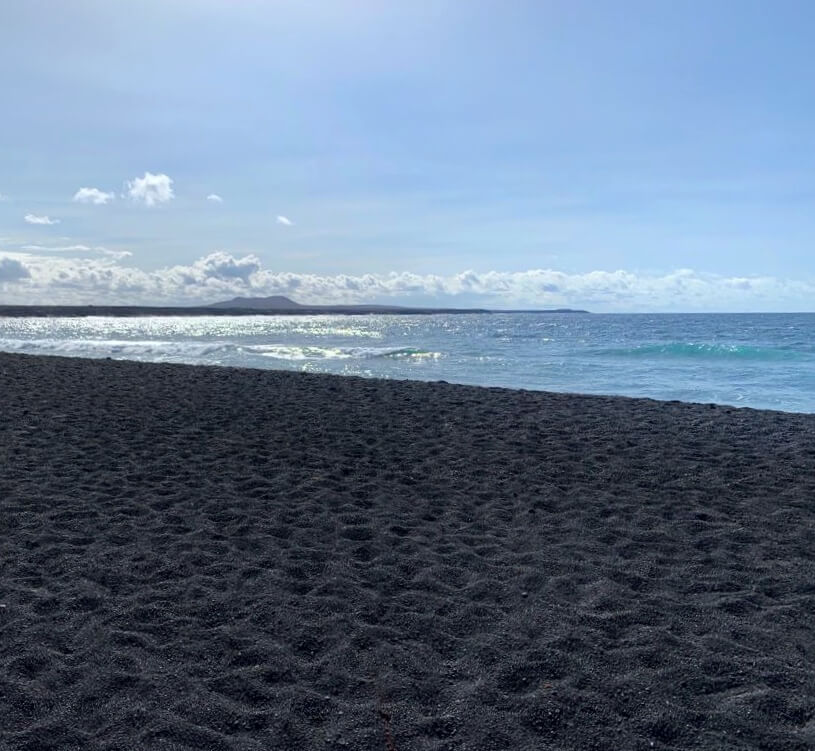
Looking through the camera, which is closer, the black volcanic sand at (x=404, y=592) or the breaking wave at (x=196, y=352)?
the black volcanic sand at (x=404, y=592)

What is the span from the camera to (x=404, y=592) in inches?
165

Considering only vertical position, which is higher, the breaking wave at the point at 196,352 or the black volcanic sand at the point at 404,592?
the breaking wave at the point at 196,352

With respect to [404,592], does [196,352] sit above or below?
above

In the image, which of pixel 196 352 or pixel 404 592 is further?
pixel 196 352

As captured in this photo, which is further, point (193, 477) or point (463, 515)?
point (193, 477)

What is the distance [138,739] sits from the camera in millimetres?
2797

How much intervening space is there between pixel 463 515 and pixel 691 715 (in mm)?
2887

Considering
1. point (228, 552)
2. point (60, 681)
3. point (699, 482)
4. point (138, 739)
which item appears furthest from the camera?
point (699, 482)

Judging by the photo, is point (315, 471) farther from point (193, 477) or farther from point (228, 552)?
point (228, 552)

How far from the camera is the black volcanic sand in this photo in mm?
2951

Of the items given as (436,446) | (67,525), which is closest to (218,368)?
(436,446)

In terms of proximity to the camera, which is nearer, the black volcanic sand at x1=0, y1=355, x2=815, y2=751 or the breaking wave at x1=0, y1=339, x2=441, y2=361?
the black volcanic sand at x1=0, y1=355, x2=815, y2=751

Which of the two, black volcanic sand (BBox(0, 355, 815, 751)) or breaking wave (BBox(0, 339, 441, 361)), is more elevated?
breaking wave (BBox(0, 339, 441, 361))

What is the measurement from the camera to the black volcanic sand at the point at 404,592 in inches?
116
